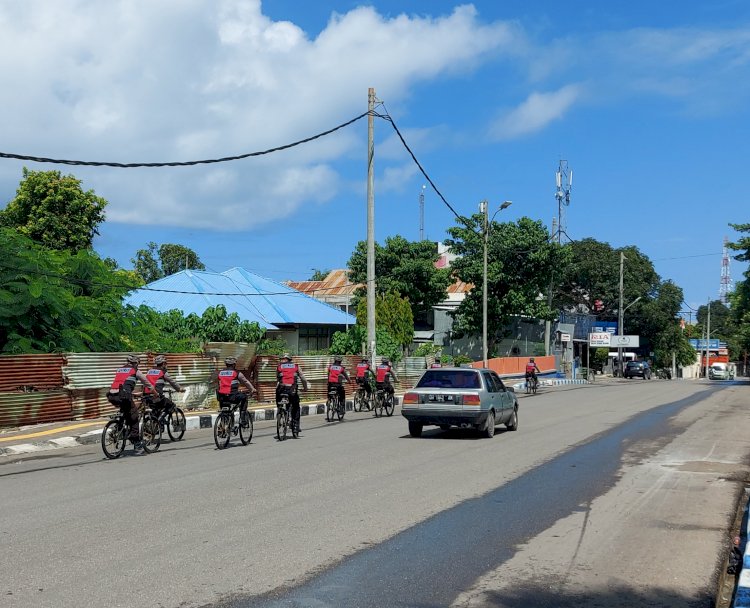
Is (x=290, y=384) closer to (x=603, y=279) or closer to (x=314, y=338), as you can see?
(x=314, y=338)

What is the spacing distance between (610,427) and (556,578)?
13.8 m

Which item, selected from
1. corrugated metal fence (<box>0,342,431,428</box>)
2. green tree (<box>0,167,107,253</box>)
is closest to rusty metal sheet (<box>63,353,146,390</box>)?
corrugated metal fence (<box>0,342,431,428</box>)

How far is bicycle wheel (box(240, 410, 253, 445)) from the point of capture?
49.6ft

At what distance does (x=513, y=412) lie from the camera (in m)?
18.2

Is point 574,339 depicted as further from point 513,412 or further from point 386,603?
point 386,603

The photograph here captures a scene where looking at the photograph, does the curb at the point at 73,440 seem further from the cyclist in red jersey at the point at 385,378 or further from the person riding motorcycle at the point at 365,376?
the cyclist in red jersey at the point at 385,378

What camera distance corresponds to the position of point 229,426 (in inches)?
583

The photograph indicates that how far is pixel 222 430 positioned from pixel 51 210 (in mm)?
26339

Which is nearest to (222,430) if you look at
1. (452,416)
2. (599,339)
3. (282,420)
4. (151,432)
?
(151,432)

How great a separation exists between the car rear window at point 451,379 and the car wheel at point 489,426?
2.12ft

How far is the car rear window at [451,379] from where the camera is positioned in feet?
54.4

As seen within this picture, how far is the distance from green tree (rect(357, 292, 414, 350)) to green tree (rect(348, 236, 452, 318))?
24.9 feet

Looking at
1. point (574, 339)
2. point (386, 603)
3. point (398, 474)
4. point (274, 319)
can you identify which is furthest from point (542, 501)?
point (574, 339)

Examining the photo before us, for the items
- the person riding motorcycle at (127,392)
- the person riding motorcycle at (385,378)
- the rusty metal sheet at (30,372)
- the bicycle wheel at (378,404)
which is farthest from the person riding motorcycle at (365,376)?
the person riding motorcycle at (127,392)
